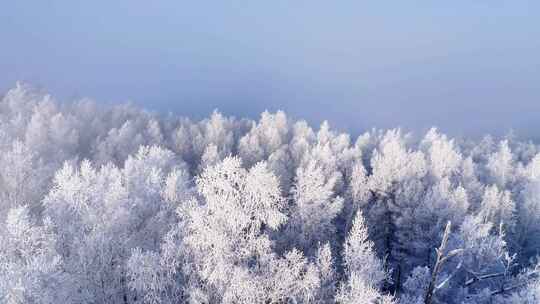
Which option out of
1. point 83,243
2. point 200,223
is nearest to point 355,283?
point 200,223

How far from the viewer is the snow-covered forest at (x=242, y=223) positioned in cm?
1958

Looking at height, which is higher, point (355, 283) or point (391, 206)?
point (355, 283)

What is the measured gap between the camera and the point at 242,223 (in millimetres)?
19656

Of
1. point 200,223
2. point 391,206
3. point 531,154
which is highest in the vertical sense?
point 200,223

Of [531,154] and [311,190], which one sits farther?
[531,154]

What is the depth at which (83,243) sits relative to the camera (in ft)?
75.6

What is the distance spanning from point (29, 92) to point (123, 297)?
63445mm

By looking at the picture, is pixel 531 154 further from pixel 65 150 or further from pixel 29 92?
pixel 29 92

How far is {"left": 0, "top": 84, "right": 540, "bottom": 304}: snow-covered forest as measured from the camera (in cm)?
1958

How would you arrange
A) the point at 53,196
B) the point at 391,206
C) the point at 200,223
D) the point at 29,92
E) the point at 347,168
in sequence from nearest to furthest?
the point at 200,223, the point at 53,196, the point at 391,206, the point at 347,168, the point at 29,92

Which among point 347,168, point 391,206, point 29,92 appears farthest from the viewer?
point 29,92

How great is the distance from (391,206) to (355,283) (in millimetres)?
26327

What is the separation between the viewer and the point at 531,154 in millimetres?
100062

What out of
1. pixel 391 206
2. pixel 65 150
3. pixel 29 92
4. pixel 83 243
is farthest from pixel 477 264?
pixel 29 92
